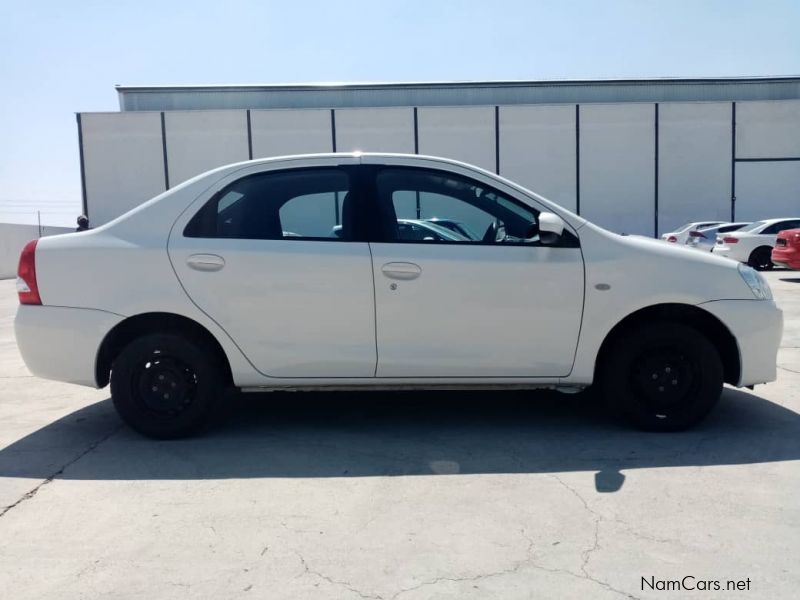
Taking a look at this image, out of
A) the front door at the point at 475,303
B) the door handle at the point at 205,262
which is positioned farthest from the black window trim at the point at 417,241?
the door handle at the point at 205,262

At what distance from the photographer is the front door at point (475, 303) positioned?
4066 millimetres

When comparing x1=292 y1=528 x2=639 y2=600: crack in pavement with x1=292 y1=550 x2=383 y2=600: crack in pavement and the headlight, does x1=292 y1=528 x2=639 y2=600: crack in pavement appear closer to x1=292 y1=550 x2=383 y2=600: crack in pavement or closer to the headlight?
x1=292 y1=550 x2=383 y2=600: crack in pavement

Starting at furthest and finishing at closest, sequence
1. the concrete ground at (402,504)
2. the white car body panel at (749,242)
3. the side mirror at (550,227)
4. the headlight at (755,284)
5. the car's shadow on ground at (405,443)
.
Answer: the white car body panel at (749,242)
the headlight at (755,284)
the side mirror at (550,227)
the car's shadow on ground at (405,443)
the concrete ground at (402,504)

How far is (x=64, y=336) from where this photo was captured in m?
4.06

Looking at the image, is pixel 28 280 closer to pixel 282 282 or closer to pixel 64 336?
pixel 64 336

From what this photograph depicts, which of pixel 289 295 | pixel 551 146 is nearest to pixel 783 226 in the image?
pixel 551 146

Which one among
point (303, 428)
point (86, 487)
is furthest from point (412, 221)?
point (86, 487)

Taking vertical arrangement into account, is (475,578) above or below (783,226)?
below

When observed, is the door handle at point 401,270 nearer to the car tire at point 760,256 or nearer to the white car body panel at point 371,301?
the white car body panel at point 371,301

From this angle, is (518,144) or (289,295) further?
(518,144)

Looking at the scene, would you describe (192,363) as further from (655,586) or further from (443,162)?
(655,586)

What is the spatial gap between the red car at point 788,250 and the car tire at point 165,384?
44.3 feet

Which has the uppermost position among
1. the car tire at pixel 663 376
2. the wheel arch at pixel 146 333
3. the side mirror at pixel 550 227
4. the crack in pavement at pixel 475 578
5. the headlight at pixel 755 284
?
the side mirror at pixel 550 227

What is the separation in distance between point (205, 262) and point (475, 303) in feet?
5.52
